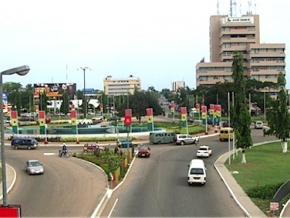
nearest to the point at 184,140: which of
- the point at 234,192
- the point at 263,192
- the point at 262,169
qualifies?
the point at 262,169

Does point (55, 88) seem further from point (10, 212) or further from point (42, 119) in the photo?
point (10, 212)

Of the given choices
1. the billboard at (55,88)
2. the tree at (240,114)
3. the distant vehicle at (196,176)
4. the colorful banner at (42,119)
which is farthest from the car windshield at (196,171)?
the billboard at (55,88)

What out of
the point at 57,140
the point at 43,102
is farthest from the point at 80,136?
the point at 43,102

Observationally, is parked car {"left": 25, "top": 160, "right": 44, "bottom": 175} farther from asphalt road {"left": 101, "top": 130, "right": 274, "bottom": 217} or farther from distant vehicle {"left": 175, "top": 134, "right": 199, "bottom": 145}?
distant vehicle {"left": 175, "top": 134, "right": 199, "bottom": 145}

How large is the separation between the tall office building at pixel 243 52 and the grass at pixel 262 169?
85.3 metres

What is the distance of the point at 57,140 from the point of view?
6266cm

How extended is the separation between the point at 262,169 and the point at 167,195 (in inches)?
468

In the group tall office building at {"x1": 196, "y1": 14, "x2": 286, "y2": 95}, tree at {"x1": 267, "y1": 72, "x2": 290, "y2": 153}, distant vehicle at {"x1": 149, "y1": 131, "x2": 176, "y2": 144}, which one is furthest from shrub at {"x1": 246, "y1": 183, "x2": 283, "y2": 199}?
tall office building at {"x1": 196, "y1": 14, "x2": 286, "y2": 95}

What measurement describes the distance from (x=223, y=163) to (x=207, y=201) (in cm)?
1619

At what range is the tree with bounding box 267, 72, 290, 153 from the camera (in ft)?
158

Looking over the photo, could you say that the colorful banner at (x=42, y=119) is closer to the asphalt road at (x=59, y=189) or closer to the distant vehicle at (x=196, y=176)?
the asphalt road at (x=59, y=189)

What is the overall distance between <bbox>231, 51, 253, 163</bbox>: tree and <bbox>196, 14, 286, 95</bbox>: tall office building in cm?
9179

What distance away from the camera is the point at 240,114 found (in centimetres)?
4206

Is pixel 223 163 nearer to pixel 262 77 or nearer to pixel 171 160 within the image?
pixel 171 160
